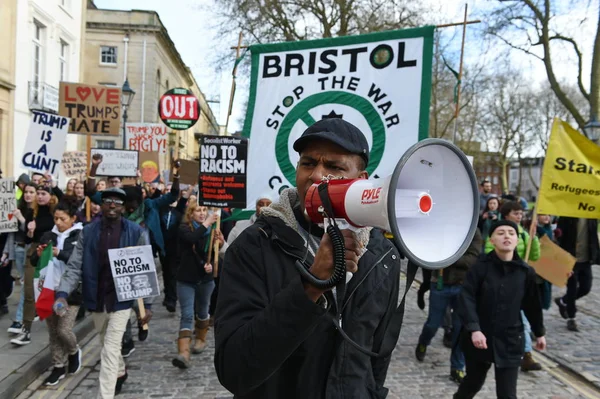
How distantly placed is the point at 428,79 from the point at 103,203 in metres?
3.10

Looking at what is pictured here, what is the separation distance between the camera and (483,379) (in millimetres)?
4160

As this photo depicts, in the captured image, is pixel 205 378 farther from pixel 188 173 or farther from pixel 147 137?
pixel 147 137

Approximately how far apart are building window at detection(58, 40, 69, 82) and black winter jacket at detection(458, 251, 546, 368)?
21.2 meters

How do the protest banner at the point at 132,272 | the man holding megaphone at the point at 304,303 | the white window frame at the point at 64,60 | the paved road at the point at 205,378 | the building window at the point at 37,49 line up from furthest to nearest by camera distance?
the white window frame at the point at 64,60 → the building window at the point at 37,49 → the paved road at the point at 205,378 → the protest banner at the point at 132,272 → the man holding megaphone at the point at 304,303

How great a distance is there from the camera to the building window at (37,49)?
19188 mm

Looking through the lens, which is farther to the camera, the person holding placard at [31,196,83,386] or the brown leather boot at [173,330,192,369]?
the brown leather boot at [173,330,192,369]

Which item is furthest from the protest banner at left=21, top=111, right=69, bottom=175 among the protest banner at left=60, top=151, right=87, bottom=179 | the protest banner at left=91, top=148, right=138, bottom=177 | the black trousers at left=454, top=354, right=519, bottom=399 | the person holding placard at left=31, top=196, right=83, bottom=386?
the black trousers at left=454, top=354, right=519, bottom=399

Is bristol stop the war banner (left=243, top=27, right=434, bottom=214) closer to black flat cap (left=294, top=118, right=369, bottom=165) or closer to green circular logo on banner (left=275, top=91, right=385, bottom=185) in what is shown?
green circular logo on banner (left=275, top=91, right=385, bottom=185)

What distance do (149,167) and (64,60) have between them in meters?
11.0

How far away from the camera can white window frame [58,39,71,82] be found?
21.7 metres

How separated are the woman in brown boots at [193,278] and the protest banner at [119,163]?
21.2 ft

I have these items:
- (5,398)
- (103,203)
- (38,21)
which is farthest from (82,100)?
(38,21)

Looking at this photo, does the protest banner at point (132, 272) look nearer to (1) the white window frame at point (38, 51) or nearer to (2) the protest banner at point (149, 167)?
(2) the protest banner at point (149, 167)

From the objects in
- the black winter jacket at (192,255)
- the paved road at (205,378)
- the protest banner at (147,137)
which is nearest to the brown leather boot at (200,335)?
the paved road at (205,378)
